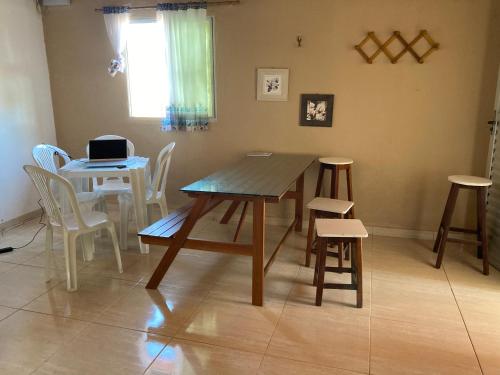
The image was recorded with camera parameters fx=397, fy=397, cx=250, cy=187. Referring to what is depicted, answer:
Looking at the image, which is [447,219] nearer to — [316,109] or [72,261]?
[316,109]

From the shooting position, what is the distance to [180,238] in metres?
2.65

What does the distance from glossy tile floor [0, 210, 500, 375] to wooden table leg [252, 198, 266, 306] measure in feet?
0.31

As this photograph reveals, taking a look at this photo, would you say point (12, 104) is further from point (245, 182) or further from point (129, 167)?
point (245, 182)

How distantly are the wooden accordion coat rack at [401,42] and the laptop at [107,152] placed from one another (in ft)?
7.60

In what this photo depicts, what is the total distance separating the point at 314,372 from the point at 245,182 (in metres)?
1.29

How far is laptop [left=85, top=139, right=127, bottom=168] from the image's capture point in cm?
344

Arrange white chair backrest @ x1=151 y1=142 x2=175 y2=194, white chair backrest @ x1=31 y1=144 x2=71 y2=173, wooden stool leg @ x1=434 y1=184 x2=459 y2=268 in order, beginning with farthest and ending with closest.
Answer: white chair backrest @ x1=151 y1=142 x2=175 y2=194 < white chair backrest @ x1=31 y1=144 x2=71 y2=173 < wooden stool leg @ x1=434 y1=184 x2=459 y2=268

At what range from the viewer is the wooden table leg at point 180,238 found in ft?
8.41

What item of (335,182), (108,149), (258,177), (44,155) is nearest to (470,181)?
(335,182)

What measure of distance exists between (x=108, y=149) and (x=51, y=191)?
84 cm

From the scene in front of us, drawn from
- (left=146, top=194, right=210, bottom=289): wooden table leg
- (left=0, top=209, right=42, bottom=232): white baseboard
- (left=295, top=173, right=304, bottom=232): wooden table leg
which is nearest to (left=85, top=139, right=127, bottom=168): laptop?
(left=146, top=194, right=210, bottom=289): wooden table leg

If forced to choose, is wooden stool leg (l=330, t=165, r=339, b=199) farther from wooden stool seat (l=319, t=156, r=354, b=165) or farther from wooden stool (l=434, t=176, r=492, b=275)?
wooden stool (l=434, t=176, r=492, b=275)

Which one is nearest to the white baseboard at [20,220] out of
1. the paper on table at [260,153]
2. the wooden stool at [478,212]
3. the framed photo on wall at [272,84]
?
the paper on table at [260,153]

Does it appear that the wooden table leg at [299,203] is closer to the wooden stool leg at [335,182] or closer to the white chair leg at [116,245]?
the wooden stool leg at [335,182]
